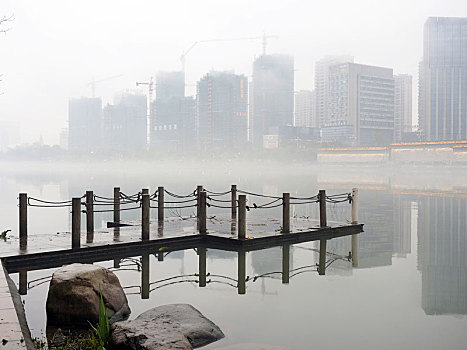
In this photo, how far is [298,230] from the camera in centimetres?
1909

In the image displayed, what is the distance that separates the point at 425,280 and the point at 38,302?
30.2ft

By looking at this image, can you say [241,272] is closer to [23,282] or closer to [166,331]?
[23,282]

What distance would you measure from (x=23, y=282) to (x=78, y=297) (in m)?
3.80

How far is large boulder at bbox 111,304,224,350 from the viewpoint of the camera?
7594 millimetres

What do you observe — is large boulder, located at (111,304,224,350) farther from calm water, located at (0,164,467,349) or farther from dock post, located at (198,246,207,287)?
dock post, located at (198,246,207,287)

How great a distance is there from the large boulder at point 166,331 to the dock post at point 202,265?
3.78 metres

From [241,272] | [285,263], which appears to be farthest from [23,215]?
[285,263]

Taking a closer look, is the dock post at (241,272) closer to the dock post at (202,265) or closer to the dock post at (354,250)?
the dock post at (202,265)

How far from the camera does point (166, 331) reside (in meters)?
7.95

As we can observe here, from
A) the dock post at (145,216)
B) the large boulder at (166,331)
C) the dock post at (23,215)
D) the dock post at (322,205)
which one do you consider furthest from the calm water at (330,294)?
the dock post at (23,215)

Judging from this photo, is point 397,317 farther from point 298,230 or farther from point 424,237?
point 424,237

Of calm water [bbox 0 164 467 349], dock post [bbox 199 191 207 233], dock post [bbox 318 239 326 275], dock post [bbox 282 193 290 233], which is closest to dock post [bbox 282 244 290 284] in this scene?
calm water [bbox 0 164 467 349]

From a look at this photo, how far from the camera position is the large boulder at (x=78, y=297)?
367 inches

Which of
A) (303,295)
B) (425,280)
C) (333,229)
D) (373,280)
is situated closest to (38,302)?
(303,295)
